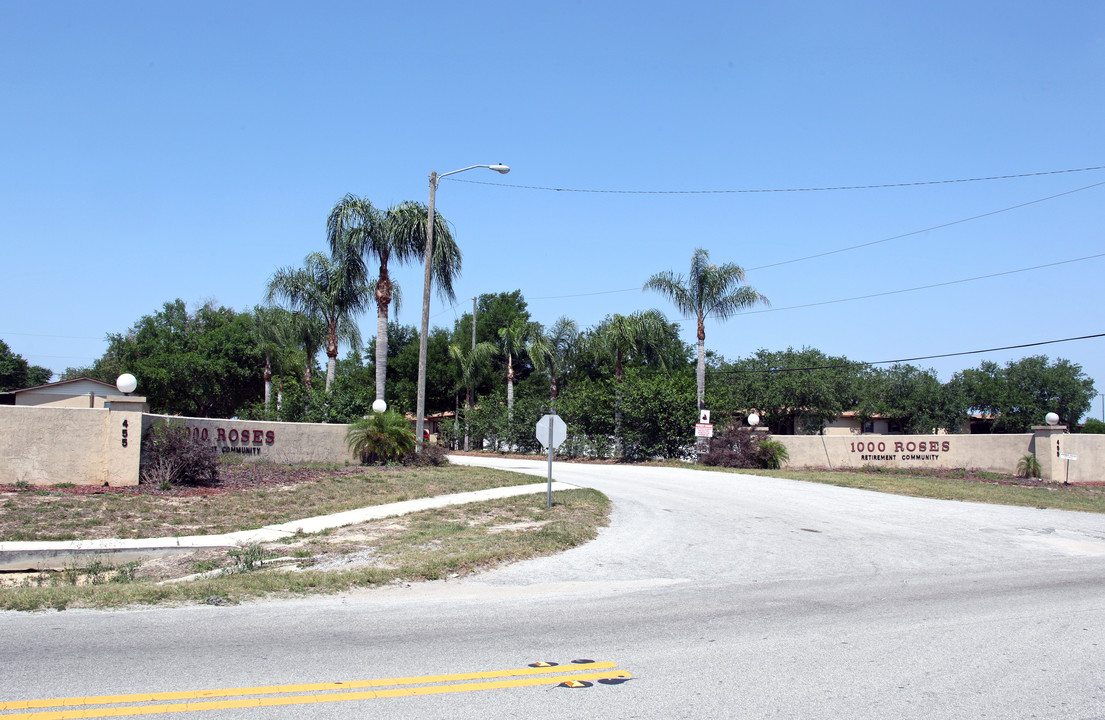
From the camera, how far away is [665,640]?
6863 millimetres

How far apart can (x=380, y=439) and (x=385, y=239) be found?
333 inches

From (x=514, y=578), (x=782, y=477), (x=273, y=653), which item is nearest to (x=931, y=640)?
(x=514, y=578)

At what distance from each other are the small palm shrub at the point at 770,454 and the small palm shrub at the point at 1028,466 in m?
8.30

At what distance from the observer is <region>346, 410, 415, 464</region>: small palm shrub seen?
25.1 metres

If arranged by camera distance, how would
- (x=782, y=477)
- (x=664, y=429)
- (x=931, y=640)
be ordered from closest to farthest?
(x=931, y=640) < (x=782, y=477) < (x=664, y=429)

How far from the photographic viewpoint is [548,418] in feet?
50.3

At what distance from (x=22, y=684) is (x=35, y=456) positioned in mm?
12544

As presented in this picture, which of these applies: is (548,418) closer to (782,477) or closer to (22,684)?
(22,684)

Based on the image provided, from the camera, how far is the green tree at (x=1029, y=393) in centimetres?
5859

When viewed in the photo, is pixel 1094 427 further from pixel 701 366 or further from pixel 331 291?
pixel 331 291

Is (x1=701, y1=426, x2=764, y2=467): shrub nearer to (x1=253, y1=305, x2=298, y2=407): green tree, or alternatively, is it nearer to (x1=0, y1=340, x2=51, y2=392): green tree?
(x1=253, y1=305, x2=298, y2=407): green tree

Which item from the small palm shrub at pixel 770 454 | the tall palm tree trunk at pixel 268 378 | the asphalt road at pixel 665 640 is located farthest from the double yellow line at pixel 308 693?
the tall palm tree trunk at pixel 268 378

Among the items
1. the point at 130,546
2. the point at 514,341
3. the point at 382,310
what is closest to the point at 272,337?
the point at 514,341

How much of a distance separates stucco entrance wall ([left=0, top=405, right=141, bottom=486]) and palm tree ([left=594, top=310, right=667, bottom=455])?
24435 mm
